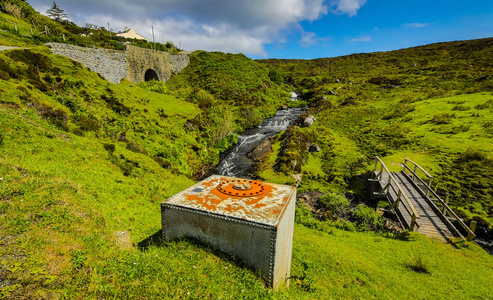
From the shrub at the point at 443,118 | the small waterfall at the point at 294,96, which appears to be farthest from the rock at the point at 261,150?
the small waterfall at the point at 294,96

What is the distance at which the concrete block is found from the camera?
504 centimetres

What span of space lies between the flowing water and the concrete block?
55.2 ft

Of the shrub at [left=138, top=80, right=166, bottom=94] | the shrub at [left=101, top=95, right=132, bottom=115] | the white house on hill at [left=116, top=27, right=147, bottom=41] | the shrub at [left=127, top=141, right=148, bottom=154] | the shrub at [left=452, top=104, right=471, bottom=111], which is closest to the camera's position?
A: the shrub at [left=127, top=141, right=148, bottom=154]

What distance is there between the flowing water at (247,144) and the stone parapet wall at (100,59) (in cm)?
2230

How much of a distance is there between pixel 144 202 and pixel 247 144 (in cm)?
2194

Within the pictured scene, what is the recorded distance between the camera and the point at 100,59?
31219 millimetres

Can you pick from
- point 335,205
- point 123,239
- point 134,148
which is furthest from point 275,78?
point 123,239

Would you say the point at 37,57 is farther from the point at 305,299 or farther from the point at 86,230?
the point at 305,299

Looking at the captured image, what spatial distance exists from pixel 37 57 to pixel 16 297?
24.6 metres

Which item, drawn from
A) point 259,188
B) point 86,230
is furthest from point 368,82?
point 86,230

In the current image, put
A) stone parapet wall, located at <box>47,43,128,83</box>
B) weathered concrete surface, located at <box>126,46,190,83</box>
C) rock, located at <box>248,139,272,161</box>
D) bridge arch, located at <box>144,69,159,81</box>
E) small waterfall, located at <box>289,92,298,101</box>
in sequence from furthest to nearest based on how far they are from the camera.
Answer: small waterfall, located at <box>289,92,298,101</box>, bridge arch, located at <box>144,69,159,81</box>, weathered concrete surface, located at <box>126,46,190,83</box>, rock, located at <box>248,139,272,161</box>, stone parapet wall, located at <box>47,43,128,83</box>

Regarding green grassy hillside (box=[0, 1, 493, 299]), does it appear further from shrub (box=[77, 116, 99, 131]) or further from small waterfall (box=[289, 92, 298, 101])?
small waterfall (box=[289, 92, 298, 101])

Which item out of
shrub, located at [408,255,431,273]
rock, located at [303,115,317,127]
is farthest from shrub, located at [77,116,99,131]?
rock, located at [303,115,317,127]

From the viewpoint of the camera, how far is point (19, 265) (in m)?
4.15
